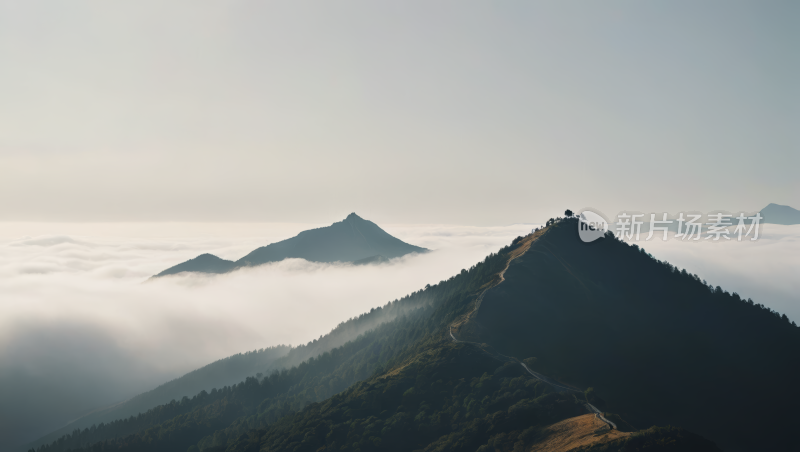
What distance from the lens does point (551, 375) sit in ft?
360

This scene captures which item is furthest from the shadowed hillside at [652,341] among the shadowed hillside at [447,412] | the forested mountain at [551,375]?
the shadowed hillside at [447,412]

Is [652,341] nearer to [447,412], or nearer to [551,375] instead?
[551,375]

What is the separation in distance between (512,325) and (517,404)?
50.4 metres

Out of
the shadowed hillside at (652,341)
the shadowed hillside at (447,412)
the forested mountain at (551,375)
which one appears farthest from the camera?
the shadowed hillside at (652,341)

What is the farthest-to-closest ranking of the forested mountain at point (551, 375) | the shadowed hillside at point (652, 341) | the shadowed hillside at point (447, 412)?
the shadowed hillside at point (652, 341) < the forested mountain at point (551, 375) < the shadowed hillside at point (447, 412)

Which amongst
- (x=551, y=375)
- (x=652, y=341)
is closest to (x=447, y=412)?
(x=551, y=375)

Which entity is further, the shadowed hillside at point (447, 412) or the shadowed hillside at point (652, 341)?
the shadowed hillside at point (652, 341)

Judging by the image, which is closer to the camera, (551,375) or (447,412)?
(447,412)

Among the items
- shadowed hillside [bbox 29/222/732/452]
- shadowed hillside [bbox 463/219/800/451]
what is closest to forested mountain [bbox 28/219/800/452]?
shadowed hillside [bbox 29/222/732/452]

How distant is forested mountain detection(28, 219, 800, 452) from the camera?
8512cm

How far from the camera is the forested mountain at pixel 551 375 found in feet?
279

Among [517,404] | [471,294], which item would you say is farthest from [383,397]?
[471,294]

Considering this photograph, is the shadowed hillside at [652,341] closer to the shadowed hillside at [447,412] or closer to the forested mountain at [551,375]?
the forested mountain at [551,375]

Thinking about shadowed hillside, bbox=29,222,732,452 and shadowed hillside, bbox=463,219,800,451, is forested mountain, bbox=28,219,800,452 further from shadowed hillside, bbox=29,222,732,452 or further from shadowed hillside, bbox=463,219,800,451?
shadowed hillside, bbox=463,219,800,451
